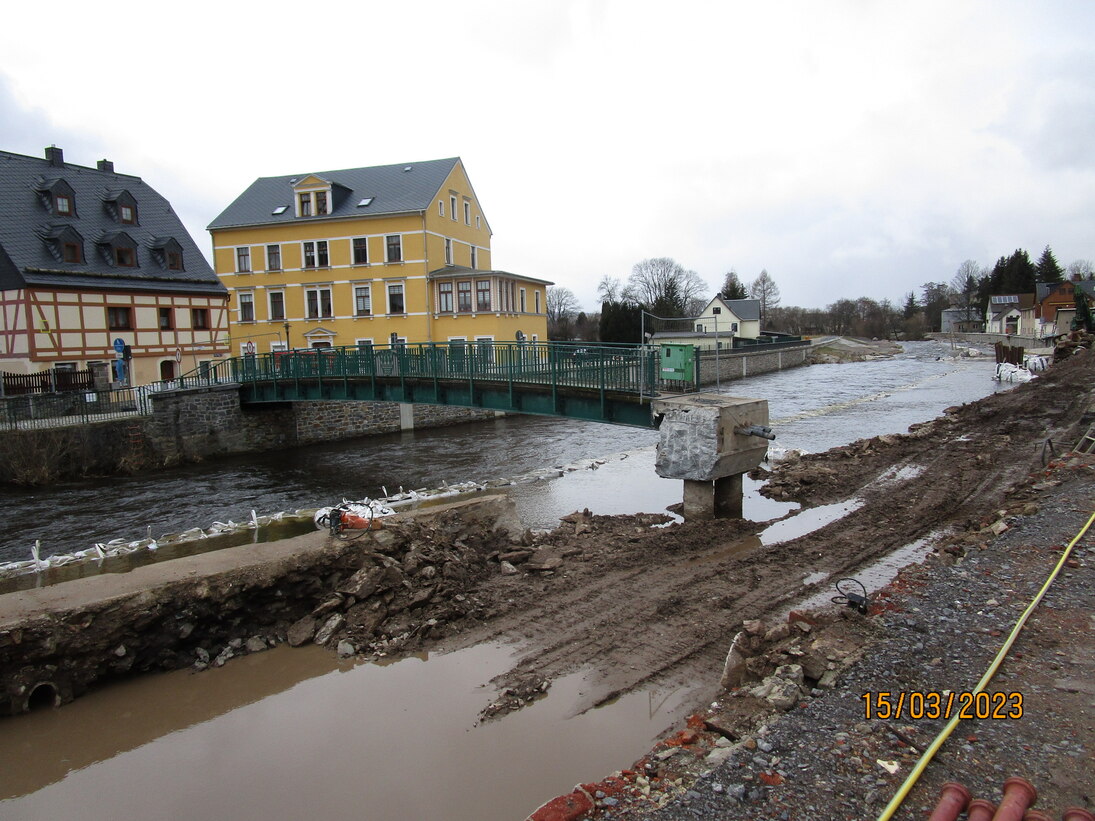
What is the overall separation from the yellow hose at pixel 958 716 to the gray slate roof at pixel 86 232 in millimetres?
31524

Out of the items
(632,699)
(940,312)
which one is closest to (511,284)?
(632,699)

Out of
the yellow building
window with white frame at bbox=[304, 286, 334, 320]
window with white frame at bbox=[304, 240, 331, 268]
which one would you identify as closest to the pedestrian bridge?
the yellow building

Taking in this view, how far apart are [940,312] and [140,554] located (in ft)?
498

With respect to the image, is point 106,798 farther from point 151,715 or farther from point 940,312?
point 940,312

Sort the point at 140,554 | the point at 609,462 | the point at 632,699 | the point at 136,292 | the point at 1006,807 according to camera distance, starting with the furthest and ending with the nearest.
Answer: the point at 136,292 → the point at 609,462 → the point at 140,554 → the point at 632,699 → the point at 1006,807

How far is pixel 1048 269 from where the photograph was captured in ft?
353

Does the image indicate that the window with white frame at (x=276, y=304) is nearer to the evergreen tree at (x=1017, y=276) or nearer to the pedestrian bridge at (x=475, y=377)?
the pedestrian bridge at (x=475, y=377)

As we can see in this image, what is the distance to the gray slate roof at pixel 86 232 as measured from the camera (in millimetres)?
26875

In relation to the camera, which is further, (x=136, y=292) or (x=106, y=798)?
(x=136, y=292)

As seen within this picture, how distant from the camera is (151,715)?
25.7 ft

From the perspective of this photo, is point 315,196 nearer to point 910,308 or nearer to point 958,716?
point 958,716

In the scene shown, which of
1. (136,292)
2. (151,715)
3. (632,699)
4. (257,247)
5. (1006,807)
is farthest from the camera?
(257,247)
